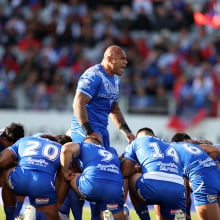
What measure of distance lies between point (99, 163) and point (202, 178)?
136 centimetres

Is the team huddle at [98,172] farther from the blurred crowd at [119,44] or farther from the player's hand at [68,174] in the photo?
the blurred crowd at [119,44]

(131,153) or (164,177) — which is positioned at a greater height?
(131,153)

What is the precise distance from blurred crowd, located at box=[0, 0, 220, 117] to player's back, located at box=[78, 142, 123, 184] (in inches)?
346

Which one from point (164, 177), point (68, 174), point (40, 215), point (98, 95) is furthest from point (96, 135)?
point (40, 215)

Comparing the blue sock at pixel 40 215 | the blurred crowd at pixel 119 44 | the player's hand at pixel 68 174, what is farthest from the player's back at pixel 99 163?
the blurred crowd at pixel 119 44

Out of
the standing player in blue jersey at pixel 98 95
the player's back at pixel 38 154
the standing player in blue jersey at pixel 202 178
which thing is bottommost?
the standing player in blue jersey at pixel 202 178

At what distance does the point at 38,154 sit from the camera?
858 cm

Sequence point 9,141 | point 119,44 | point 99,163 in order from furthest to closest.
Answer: point 119,44 < point 9,141 < point 99,163

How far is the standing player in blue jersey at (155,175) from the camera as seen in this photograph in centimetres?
827

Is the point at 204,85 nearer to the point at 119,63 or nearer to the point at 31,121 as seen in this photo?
the point at 31,121

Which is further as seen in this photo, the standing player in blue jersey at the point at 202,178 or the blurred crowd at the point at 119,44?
the blurred crowd at the point at 119,44

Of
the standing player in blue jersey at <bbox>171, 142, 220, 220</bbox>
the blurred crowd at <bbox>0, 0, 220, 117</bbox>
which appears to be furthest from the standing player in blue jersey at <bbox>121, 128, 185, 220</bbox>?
the blurred crowd at <bbox>0, 0, 220, 117</bbox>

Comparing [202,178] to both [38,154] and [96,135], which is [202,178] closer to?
[96,135]

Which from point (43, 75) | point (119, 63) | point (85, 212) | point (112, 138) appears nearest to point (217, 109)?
point (112, 138)
